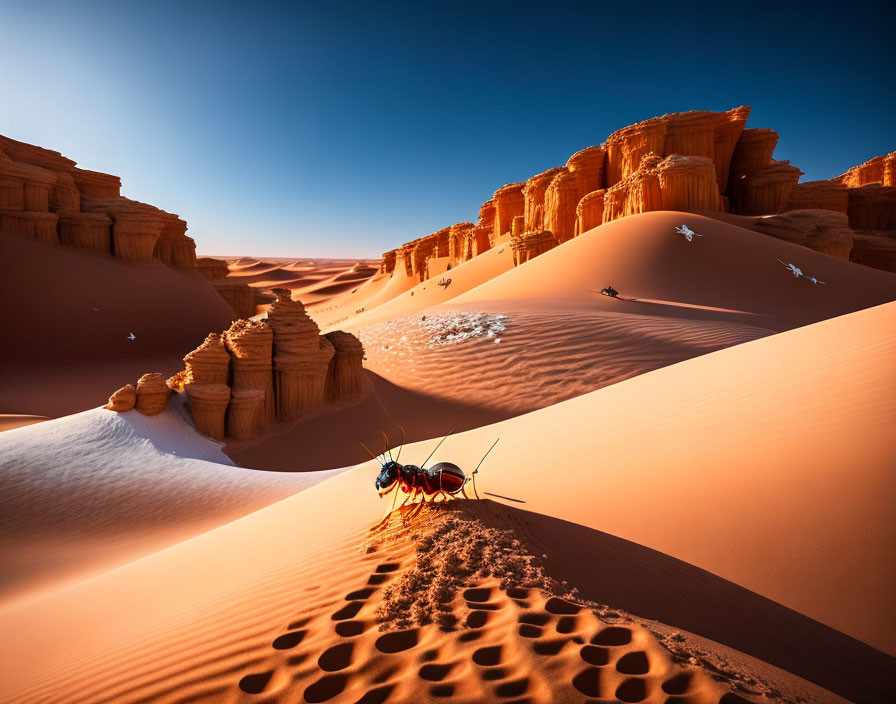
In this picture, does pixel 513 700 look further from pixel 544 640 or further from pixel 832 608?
pixel 832 608

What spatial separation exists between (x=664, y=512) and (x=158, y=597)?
4120mm

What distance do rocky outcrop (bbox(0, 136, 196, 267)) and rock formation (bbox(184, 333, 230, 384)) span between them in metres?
16.7

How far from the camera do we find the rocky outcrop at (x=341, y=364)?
11586 mm

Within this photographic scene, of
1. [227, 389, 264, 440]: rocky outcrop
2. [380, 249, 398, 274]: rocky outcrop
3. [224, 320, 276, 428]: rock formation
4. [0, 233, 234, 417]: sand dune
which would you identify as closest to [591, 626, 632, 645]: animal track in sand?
[227, 389, 264, 440]: rocky outcrop

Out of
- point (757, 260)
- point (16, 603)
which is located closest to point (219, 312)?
point (16, 603)

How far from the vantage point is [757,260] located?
2189cm

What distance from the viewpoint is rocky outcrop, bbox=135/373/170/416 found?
8125 millimetres

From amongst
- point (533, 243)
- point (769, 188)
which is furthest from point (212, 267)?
point (769, 188)

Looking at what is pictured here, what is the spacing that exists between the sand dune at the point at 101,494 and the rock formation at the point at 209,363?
1.71 m

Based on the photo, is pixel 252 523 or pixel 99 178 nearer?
pixel 252 523

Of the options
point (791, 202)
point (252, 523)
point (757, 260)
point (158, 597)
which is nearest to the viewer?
point (158, 597)

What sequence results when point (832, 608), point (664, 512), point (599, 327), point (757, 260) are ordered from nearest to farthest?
point (832, 608)
point (664, 512)
point (599, 327)
point (757, 260)

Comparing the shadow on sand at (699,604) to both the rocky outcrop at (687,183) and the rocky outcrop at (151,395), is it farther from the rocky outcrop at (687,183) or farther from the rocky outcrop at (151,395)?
the rocky outcrop at (687,183)

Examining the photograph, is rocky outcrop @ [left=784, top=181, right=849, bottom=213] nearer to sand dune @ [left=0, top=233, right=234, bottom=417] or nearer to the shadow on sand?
the shadow on sand
